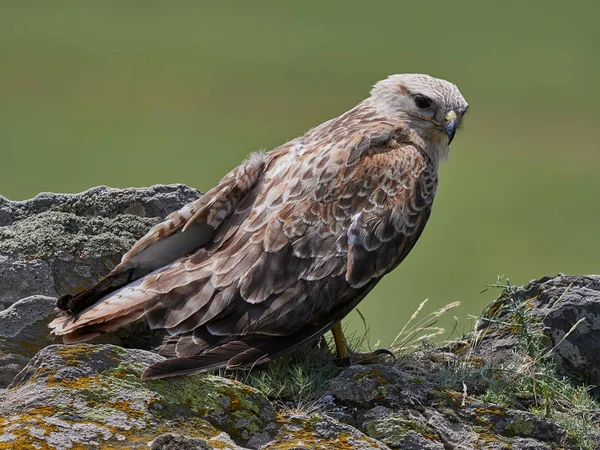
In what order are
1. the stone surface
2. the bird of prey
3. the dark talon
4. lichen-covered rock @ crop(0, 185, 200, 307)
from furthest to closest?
the dark talon
lichen-covered rock @ crop(0, 185, 200, 307)
the bird of prey
the stone surface

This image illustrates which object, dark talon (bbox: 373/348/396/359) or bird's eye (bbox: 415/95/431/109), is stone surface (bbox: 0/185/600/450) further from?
bird's eye (bbox: 415/95/431/109)

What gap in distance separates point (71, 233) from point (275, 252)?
1.73m

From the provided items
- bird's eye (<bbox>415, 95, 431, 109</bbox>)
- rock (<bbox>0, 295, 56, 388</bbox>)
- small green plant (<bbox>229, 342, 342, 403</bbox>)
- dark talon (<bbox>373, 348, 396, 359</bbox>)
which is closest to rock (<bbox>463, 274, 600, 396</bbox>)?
dark talon (<bbox>373, 348, 396, 359</bbox>)

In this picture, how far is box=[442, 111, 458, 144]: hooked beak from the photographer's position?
26.9 ft

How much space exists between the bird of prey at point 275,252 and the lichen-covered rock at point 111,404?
41 centimetres

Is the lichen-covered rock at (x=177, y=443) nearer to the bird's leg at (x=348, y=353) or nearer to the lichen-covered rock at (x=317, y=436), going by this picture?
the lichen-covered rock at (x=317, y=436)

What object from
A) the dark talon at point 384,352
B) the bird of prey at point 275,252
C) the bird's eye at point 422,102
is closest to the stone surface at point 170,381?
the dark talon at point 384,352

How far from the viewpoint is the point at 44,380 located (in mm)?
5203

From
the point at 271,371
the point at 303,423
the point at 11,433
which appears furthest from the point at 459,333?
the point at 11,433

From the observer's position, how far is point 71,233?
7.52 m

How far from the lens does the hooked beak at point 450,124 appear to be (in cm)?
820

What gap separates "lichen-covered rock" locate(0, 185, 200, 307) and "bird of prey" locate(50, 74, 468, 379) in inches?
17.3

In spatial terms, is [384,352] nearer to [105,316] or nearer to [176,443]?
[105,316]

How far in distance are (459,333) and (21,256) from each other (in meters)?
3.70
